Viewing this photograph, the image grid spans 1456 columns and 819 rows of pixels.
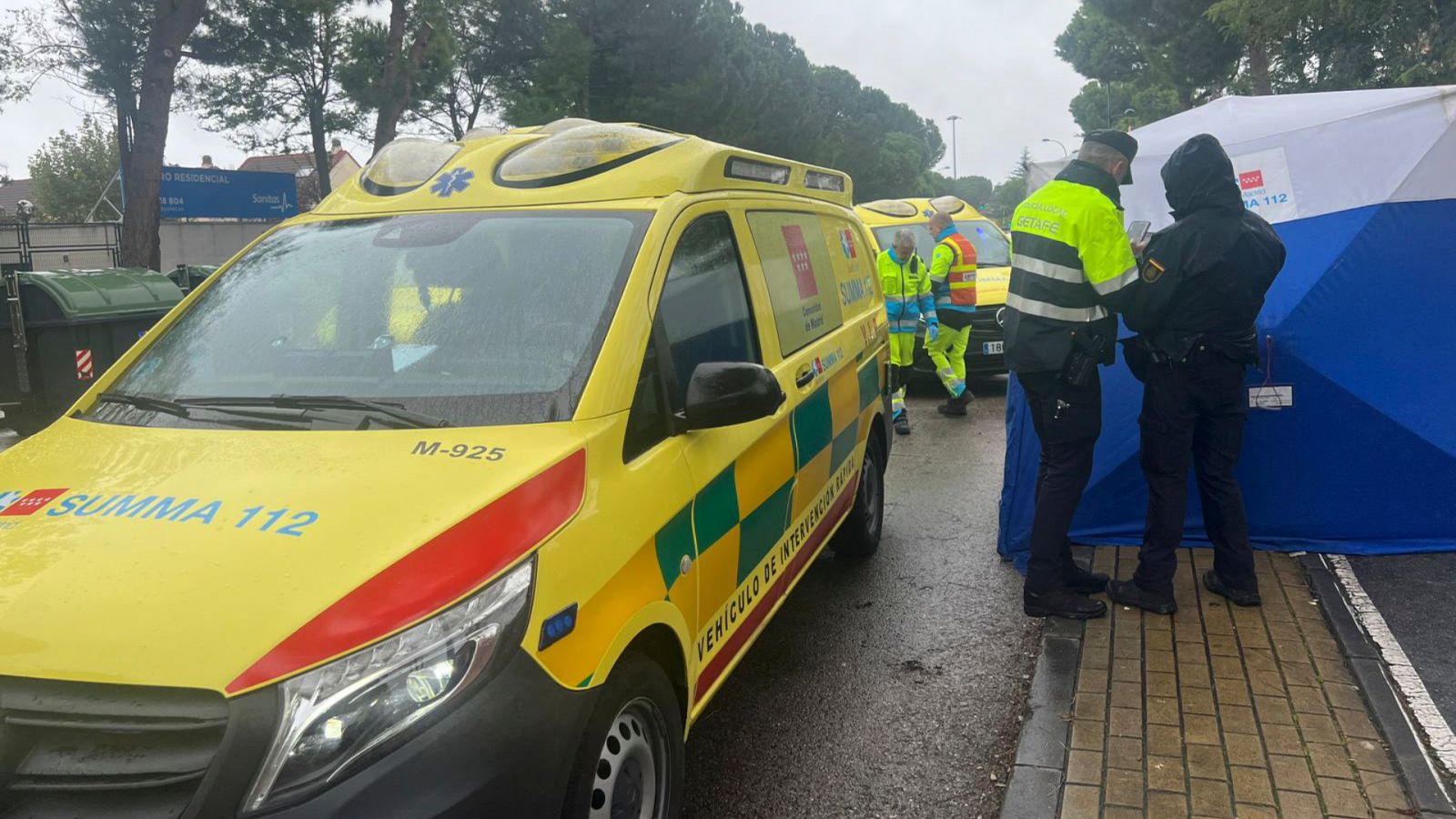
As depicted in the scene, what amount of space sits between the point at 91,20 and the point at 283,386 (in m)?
21.9

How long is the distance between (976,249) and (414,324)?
9549 mm

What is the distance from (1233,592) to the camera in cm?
455

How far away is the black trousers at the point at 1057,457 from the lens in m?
4.40

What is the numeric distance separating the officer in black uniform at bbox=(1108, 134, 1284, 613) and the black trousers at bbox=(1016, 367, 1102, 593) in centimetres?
30

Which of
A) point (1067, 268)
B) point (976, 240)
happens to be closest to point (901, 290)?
point (976, 240)

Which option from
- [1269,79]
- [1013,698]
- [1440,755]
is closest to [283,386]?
[1013,698]

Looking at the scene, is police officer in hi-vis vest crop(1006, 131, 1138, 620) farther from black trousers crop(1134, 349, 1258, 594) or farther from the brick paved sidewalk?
the brick paved sidewalk

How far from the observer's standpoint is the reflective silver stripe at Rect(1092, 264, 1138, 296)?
4242 millimetres

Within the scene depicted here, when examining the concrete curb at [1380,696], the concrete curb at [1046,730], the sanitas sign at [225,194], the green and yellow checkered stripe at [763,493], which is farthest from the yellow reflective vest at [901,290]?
the sanitas sign at [225,194]

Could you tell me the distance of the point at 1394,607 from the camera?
4.34 meters

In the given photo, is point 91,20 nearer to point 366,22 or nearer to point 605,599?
point 366,22

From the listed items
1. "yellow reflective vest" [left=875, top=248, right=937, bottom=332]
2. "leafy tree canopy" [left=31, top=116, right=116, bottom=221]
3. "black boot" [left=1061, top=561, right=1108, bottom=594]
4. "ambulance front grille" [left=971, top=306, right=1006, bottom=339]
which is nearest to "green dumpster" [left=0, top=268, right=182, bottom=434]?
"yellow reflective vest" [left=875, top=248, right=937, bottom=332]

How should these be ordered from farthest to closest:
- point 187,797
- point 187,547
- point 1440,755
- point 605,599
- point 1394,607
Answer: point 1394,607
point 1440,755
point 605,599
point 187,547
point 187,797

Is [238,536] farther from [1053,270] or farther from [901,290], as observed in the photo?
[901,290]
